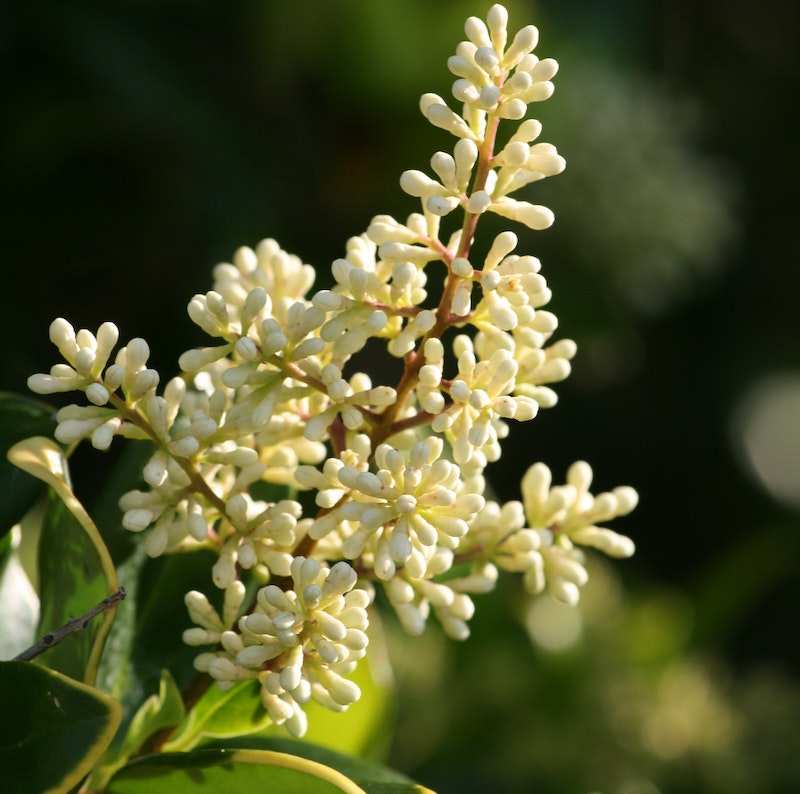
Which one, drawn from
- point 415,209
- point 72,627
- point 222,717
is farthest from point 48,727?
point 415,209

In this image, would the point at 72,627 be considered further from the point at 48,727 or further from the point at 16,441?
the point at 16,441

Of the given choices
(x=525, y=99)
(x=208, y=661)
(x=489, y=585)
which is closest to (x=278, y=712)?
(x=208, y=661)

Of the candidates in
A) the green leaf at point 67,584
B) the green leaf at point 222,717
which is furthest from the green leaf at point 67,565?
the green leaf at point 222,717

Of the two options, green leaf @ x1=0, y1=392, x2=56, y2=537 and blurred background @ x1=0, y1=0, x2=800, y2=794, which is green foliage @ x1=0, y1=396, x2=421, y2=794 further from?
blurred background @ x1=0, y1=0, x2=800, y2=794

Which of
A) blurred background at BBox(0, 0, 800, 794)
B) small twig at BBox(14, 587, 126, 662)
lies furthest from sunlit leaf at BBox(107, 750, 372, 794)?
blurred background at BBox(0, 0, 800, 794)

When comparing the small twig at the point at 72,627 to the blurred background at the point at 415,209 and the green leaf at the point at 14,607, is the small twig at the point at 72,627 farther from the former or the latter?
the blurred background at the point at 415,209

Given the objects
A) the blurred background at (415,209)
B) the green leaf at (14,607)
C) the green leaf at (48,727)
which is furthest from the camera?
the blurred background at (415,209)
